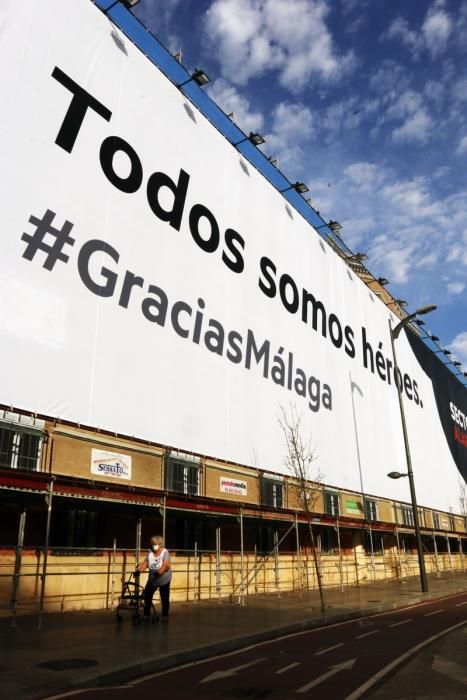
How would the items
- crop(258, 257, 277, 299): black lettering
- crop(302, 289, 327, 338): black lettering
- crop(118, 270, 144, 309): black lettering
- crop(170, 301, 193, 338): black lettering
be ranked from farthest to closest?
crop(302, 289, 327, 338): black lettering, crop(258, 257, 277, 299): black lettering, crop(170, 301, 193, 338): black lettering, crop(118, 270, 144, 309): black lettering

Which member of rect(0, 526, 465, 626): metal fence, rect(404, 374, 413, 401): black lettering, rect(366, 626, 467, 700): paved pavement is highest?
rect(404, 374, 413, 401): black lettering

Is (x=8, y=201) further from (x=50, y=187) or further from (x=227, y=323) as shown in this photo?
(x=227, y=323)

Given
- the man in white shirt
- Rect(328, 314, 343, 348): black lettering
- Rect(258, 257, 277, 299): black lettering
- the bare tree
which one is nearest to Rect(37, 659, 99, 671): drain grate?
the man in white shirt

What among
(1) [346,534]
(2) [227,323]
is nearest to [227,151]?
(2) [227,323]

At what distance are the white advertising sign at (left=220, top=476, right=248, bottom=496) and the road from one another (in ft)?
26.2

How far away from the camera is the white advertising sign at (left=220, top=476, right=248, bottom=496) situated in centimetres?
1983

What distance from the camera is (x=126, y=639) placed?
956 centimetres

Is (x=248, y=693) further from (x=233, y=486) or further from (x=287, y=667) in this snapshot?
(x=233, y=486)

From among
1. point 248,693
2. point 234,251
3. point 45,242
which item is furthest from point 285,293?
point 248,693

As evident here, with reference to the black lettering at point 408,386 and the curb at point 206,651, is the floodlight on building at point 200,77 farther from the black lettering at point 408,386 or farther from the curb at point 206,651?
the black lettering at point 408,386

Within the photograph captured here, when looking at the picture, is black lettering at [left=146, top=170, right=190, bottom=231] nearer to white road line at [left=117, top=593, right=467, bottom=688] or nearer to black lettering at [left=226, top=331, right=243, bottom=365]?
black lettering at [left=226, top=331, right=243, bottom=365]

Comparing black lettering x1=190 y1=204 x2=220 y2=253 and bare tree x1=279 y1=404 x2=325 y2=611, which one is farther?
bare tree x1=279 y1=404 x2=325 y2=611

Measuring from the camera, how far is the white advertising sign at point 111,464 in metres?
15.2

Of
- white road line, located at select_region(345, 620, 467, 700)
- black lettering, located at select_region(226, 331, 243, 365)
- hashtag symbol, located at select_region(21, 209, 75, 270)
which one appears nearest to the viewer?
white road line, located at select_region(345, 620, 467, 700)
